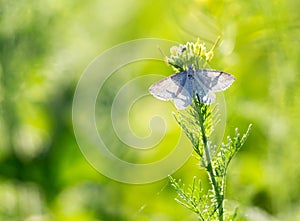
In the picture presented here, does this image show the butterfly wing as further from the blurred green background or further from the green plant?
the blurred green background

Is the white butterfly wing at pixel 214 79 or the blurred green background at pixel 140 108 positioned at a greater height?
the blurred green background at pixel 140 108

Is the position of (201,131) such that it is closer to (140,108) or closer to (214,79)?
(214,79)

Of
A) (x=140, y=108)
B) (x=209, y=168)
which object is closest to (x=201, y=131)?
(x=209, y=168)

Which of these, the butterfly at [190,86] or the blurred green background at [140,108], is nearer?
the butterfly at [190,86]

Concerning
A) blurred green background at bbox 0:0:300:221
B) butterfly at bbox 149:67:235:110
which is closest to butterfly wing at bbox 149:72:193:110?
butterfly at bbox 149:67:235:110

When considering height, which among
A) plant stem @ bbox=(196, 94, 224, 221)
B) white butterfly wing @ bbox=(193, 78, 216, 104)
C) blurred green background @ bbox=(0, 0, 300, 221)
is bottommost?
plant stem @ bbox=(196, 94, 224, 221)

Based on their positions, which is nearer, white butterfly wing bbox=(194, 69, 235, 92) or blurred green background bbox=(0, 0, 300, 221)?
white butterfly wing bbox=(194, 69, 235, 92)

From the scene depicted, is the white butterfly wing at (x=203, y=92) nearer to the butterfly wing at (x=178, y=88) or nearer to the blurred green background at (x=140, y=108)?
the butterfly wing at (x=178, y=88)

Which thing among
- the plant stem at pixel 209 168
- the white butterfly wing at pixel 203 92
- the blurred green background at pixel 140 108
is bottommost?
the plant stem at pixel 209 168

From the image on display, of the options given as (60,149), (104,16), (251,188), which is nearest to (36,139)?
(60,149)

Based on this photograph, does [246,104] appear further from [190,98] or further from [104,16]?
[104,16]

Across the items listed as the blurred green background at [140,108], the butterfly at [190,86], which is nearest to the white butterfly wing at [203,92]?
the butterfly at [190,86]
